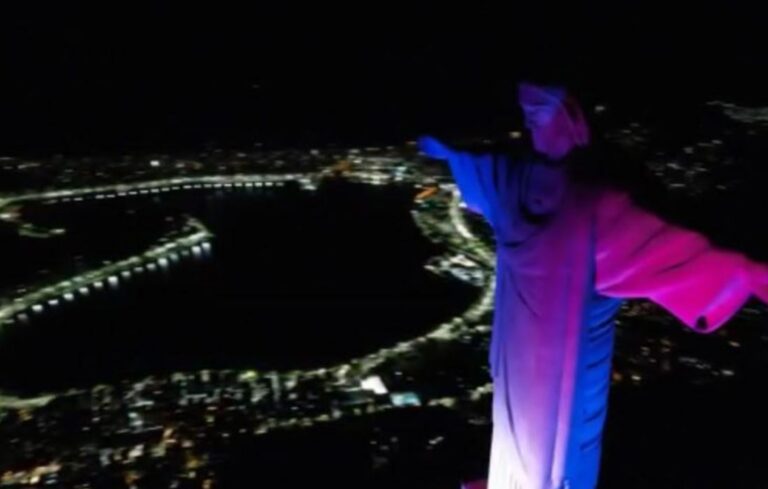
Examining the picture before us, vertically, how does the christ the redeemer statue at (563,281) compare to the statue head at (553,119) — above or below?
below

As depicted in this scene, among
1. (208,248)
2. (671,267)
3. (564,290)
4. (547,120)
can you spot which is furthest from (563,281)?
(208,248)

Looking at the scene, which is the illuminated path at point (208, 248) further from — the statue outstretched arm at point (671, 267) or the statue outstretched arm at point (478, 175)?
the statue outstretched arm at point (671, 267)

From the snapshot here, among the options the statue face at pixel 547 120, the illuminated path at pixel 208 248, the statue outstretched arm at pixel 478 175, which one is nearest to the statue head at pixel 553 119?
the statue face at pixel 547 120

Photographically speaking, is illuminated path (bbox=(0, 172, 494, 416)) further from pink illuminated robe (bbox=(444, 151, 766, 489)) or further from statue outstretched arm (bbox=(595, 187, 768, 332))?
statue outstretched arm (bbox=(595, 187, 768, 332))

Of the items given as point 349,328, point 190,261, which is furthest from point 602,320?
point 190,261

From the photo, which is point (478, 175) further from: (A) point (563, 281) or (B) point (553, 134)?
(A) point (563, 281)

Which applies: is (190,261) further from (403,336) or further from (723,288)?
(723,288)

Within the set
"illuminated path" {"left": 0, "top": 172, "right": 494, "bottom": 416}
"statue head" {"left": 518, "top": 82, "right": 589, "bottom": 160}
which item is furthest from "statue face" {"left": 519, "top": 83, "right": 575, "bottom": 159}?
"illuminated path" {"left": 0, "top": 172, "right": 494, "bottom": 416}
